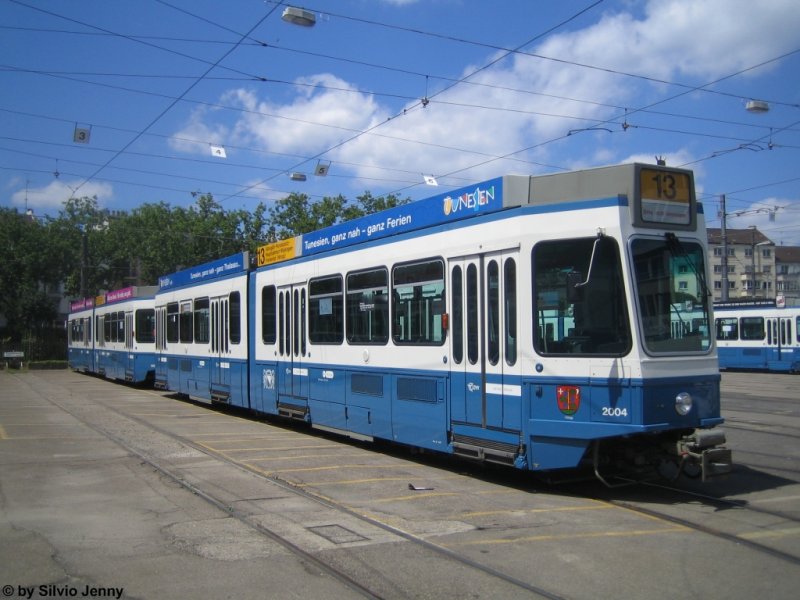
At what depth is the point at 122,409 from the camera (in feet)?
64.1

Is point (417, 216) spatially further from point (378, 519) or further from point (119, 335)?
point (119, 335)

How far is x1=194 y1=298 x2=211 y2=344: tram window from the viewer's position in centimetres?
1905

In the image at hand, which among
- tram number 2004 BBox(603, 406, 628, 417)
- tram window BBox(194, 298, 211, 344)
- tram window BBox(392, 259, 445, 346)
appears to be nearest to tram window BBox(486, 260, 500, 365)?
tram window BBox(392, 259, 445, 346)

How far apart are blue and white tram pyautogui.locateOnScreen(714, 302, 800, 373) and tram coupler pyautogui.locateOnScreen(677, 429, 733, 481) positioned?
29.9 meters

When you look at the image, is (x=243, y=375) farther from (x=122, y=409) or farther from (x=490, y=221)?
(x=490, y=221)

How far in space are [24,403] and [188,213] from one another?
3817cm

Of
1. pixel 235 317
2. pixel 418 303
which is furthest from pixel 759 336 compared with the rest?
pixel 418 303

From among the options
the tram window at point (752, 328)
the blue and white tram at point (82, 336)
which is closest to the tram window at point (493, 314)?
the blue and white tram at point (82, 336)

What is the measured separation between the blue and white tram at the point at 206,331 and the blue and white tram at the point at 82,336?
Answer: 16.0 meters

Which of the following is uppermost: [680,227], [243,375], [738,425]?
[680,227]

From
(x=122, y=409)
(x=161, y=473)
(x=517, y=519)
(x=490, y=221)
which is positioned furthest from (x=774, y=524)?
(x=122, y=409)

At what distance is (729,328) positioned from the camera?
38.8 metres

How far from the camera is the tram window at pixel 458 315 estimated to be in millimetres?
9453

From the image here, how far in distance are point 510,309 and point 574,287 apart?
0.96m
